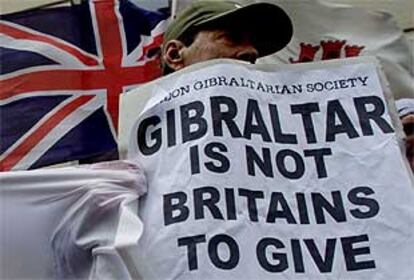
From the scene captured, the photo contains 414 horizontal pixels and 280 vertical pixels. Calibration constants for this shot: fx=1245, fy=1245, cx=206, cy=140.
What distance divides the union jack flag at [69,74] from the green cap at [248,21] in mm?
2133

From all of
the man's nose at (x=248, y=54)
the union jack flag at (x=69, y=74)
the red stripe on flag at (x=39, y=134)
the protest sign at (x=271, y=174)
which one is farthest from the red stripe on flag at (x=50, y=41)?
the protest sign at (x=271, y=174)

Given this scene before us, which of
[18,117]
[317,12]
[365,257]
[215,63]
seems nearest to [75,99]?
[18,117]

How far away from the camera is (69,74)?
20.1 feet

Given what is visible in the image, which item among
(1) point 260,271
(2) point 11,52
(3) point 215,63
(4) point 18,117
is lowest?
(1) point 260,271

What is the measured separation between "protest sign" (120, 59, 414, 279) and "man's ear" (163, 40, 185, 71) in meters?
0.43

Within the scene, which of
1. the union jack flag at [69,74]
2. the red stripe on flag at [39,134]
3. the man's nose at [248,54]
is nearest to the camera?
the man's nose at [248,54]

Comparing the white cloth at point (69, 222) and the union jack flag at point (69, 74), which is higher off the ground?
the union jack flag at point (69, 74)

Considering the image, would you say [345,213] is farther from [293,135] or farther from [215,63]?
[215,63]

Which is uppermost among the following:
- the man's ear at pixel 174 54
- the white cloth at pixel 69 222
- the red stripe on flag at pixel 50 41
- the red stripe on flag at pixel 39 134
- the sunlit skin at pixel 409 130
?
the red stripe on flag at pixel 50 41

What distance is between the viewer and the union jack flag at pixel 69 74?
583 centimetres

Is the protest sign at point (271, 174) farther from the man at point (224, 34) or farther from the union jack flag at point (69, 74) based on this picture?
the union jack flag at point (69, 74)

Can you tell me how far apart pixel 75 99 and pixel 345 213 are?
3.28m

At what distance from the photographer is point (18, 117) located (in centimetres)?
589

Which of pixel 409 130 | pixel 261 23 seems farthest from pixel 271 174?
pixel 409 130
